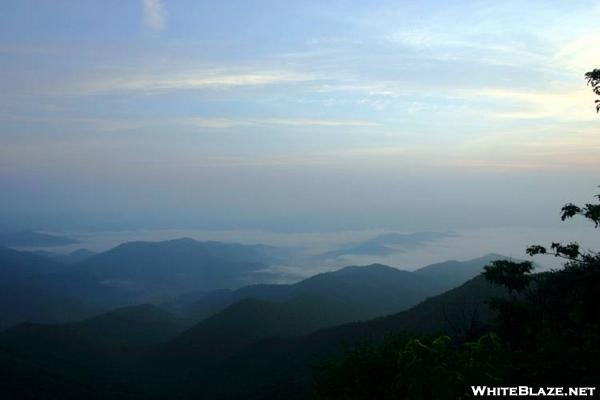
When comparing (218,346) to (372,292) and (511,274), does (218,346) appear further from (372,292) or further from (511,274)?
(511,274)

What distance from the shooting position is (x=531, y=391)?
38.2 feet

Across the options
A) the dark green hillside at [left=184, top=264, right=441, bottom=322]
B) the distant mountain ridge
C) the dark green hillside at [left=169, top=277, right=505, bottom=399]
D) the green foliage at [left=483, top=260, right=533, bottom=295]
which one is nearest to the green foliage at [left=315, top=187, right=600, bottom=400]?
the green foliage at [left=483, top=260, right=533, bottom=295]

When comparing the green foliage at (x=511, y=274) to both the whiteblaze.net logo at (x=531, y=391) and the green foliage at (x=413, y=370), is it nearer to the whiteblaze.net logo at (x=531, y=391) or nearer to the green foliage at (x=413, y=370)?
the green foliage at (x=413, y=370)

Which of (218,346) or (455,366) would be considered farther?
(218,346)

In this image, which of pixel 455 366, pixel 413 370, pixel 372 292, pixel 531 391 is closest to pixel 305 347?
pixel 531 391

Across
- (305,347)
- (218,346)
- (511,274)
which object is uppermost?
(511,274)

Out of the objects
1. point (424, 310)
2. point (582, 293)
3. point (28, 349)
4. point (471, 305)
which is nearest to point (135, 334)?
point (28, 349)

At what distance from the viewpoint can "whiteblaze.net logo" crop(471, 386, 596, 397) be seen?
34.7 feet

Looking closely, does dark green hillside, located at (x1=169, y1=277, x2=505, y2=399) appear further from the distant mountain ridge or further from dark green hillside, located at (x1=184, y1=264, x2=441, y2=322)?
dark green hillside, located at (x1=184, y1=264, x2=441, y2=322)

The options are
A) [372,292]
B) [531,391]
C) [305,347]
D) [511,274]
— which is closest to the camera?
[531,391]

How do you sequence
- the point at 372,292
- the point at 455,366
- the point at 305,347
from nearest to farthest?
the point at 455,366 < the point at 305,347 < the point at 372,292

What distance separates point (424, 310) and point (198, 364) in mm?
49615

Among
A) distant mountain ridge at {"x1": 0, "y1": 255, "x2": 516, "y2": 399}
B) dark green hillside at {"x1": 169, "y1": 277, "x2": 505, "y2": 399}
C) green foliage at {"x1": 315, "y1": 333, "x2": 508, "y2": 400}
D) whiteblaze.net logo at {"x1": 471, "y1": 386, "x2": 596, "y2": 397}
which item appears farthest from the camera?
distant mountain ridge at {"x1": 0, "y1": 255, "x2": 516, "y2": 399}

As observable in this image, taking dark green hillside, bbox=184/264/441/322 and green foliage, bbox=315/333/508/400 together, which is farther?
dark green hillside, bbox=184/264/441/322
